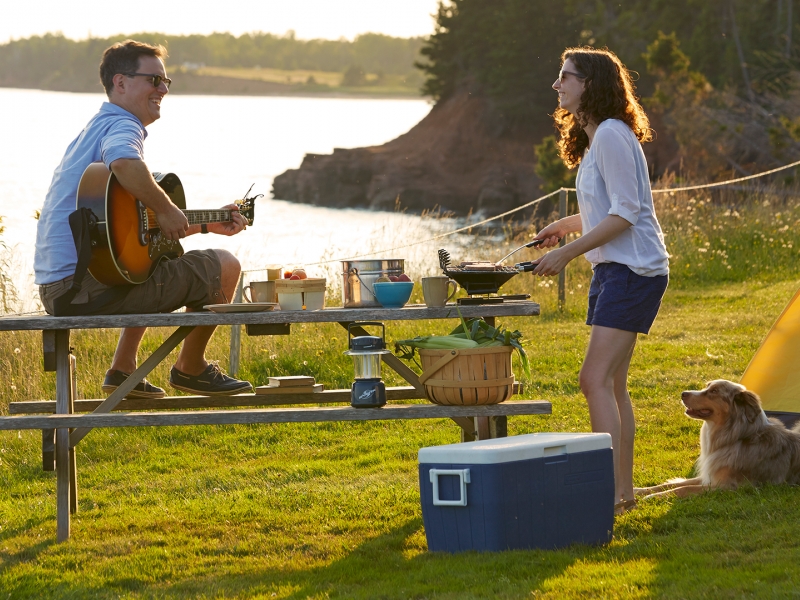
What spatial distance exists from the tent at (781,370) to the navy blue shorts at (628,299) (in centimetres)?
173

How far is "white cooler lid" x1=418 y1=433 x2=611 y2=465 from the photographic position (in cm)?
385

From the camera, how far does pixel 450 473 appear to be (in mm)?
3895

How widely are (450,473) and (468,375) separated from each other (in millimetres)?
516

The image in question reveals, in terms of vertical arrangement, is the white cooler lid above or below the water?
below

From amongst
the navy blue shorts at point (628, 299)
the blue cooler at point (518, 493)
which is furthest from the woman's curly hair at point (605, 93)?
the blue cooler at point (518, 493)

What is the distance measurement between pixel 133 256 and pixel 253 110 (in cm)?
11633

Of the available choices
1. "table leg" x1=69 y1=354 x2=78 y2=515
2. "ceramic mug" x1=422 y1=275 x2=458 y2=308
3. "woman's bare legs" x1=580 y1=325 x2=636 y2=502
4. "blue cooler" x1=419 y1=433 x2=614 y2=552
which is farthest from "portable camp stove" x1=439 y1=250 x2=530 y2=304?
"table leg" x1=69 y1=354 x2=78 y2=515

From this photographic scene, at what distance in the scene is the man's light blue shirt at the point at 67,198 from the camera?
4.55 meters

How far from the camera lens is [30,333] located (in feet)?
29.4

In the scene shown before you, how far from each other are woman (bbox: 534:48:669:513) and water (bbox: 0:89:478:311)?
89.6ft

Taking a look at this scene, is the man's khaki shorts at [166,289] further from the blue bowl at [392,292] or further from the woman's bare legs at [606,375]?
the woman's bare legs at [606,375]

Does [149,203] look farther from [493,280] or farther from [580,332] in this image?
[580,332]

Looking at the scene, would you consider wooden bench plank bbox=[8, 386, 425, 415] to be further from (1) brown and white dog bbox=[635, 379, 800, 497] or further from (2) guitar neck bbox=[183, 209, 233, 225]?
(1) brown and white dog bbox=[635, 379, 800, 497]

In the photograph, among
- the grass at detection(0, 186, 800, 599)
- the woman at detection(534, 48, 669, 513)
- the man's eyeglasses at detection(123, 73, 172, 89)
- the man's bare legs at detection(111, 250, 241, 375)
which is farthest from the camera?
the man's bare legs at detection(111, 250, 241, 375)
